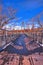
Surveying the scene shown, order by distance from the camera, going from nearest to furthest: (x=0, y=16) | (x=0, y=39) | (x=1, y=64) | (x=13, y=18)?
1. (x=1, y=64)
2. (x=0, y=39)
3. (x=0, y=16)
4. (x=13, y=18)

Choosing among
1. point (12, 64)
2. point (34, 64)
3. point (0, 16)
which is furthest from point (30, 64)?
point (0, 16)

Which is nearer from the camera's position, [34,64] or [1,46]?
[34,64]

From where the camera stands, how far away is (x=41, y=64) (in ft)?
21.5

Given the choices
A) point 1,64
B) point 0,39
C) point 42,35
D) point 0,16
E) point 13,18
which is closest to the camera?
point 1,64

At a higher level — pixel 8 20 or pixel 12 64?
pixel 8 20

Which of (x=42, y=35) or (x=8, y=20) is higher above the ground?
(x=8, y=20)

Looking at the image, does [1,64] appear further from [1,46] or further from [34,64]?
[1,46]

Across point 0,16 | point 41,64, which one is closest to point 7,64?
point 41,64

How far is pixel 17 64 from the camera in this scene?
6.73 m

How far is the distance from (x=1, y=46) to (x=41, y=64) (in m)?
7.14

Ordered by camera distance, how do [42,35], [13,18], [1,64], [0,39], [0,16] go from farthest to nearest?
1. [13,18]
2. [0,16]
3. [42,35]
4. [0,39]
5. [1,64]

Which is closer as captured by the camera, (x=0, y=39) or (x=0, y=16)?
(x=0, y=39)

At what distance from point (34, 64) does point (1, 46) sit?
22.8 feet

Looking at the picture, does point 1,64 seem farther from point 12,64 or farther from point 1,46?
point 1,46
